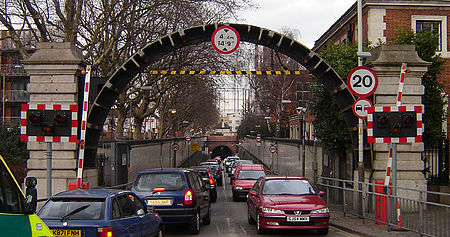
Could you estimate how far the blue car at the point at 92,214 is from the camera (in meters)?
7.89

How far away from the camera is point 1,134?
26.7 m

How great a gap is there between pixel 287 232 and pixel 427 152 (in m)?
9.32

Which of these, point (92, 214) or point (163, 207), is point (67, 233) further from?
point (163, 207)

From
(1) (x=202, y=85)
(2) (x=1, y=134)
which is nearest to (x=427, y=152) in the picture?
(2) (x=1, y=134)

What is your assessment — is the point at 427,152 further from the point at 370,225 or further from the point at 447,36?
the point at 447,36

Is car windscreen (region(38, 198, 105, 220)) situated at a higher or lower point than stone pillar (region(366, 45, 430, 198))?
lower

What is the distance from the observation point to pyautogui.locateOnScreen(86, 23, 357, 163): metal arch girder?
1753 centimetres

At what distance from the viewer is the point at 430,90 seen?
19234 millimetres

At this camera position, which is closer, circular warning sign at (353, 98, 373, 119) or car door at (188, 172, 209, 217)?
car door at (188, 172, 209, 217)

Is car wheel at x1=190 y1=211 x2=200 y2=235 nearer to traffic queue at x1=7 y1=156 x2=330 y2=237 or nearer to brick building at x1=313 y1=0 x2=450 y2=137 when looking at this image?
traffic queue at x1=7 y1=156 x2=330 y2=237

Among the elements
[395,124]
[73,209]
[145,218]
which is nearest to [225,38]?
[395,124]

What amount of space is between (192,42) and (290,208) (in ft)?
26.6

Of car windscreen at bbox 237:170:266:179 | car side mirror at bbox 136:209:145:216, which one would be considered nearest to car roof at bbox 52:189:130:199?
car side mirror at bbox 136:209:145:216

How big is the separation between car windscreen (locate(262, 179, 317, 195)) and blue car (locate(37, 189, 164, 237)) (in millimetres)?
5308
